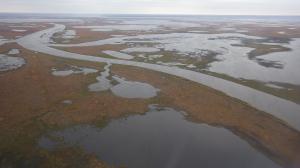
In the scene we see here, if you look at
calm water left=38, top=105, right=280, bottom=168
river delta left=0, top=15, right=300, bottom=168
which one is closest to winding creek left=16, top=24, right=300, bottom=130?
river delta left=0, top=15, right=300, bottom=168

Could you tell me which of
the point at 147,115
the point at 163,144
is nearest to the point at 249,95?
the point at 147,115

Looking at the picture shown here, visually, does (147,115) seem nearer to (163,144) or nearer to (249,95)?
(163,144)

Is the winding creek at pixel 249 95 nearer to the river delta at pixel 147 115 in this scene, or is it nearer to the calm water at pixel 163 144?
the river delta at pixel 147 115

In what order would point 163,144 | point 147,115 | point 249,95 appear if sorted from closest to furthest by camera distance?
1. point 163,144
2. point 147,115
3. point 249,95

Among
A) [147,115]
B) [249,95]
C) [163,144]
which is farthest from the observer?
[249,95]

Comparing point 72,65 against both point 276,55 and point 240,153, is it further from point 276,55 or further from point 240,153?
point 276,55

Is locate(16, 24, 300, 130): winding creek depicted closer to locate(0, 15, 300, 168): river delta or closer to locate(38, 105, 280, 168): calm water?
locate(0, 15, 300, 168): river delta

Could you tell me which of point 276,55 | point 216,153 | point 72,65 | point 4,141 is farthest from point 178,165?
point 276,55

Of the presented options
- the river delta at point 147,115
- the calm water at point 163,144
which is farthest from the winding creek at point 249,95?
the calm water at point 163,144
